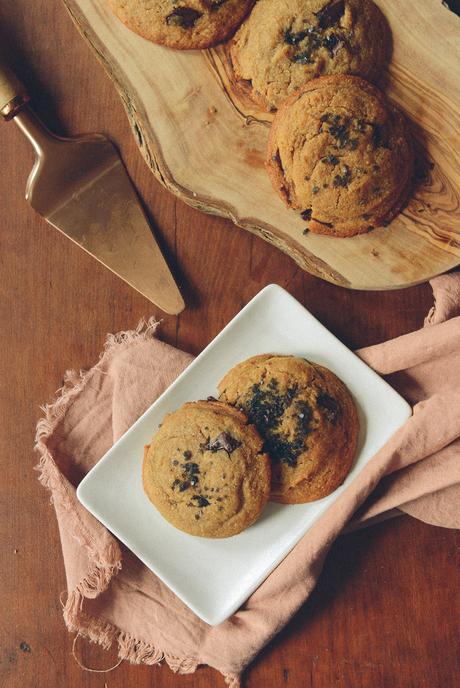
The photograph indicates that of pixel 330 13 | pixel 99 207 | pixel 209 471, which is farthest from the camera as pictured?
pixel 99 207

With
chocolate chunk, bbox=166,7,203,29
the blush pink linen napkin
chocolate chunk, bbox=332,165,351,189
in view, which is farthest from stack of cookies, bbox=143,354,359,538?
chocolate chunk, bbox=166,7,203,29

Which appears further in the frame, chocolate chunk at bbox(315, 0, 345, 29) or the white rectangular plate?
the white rectangular plate

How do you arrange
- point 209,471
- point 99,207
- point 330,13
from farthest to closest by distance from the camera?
point 99,207 → point 209,471 → point 330,13

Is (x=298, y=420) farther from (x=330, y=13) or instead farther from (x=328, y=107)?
(x=330, y=13)

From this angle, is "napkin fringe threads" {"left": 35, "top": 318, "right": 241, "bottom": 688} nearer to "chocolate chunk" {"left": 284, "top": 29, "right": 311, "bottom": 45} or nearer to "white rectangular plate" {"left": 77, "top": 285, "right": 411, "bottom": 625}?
"white rectangular plate" {"left": 77, "top": 285, "right": 411, "bottom": 625}

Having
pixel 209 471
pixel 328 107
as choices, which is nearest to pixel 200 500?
pixel 209 471

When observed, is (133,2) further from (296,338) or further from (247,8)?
(296,338)

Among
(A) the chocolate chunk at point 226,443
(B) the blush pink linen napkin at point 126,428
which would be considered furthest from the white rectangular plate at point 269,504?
(A) the chocolate chunk at point 226,443

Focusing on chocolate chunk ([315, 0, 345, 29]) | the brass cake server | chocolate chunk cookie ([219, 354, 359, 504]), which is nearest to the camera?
chocolate chunk ([315, 0, 345, 29])
